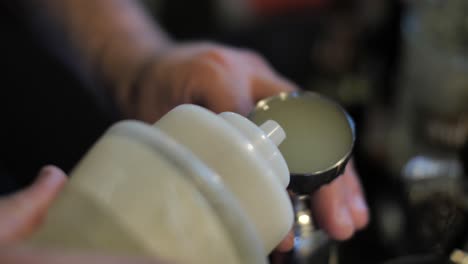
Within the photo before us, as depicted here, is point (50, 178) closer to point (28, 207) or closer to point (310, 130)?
point (28, 207)

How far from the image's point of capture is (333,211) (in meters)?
0.33

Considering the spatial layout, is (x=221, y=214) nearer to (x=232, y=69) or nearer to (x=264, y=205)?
(x=264, y=205)

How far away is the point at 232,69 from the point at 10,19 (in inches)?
9.5

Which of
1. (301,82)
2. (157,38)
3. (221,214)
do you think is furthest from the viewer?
(301,82)

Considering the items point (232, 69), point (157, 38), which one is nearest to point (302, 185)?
point (232, 69)

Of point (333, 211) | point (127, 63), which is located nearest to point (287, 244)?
point (333, 211)

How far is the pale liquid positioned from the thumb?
0.09 metres

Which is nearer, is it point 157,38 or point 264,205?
point 264,205

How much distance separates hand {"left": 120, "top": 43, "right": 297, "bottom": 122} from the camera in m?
0.34

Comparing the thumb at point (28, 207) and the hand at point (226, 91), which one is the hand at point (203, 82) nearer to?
the hand at point (226, 91)

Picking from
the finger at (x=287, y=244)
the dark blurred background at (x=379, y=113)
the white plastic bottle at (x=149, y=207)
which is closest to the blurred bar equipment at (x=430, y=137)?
the dark blurred background at (x=379, y=113)

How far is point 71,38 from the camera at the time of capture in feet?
1.66

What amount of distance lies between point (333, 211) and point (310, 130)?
84 mm

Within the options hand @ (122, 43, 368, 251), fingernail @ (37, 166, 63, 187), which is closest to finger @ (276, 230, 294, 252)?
hand @ (122, 43, 368, 251)
